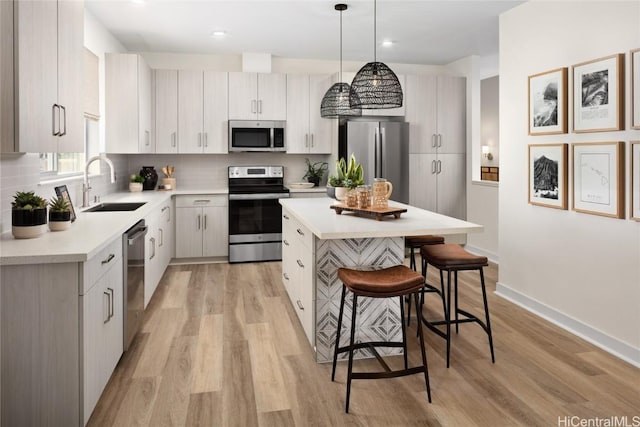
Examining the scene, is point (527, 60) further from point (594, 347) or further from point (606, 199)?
point (594, 347)

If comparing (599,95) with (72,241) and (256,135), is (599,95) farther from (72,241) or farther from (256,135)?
(256,135)

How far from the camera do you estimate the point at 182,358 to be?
310 cm

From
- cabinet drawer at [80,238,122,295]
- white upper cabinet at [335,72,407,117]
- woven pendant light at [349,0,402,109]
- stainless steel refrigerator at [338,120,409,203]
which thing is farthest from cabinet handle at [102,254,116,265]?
white upper cabinet at [335,72,407,117]

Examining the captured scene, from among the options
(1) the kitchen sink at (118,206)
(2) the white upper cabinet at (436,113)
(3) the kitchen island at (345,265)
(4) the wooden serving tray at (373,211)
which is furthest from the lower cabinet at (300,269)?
(2) the white upper cabinet at (436,113)

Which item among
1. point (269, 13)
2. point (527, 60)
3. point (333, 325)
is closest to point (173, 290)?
point (333, 325)

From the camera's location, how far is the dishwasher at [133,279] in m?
2.98

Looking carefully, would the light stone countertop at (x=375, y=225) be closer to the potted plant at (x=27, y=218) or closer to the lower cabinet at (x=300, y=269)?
the lower cabinet at (x=300, y=269)

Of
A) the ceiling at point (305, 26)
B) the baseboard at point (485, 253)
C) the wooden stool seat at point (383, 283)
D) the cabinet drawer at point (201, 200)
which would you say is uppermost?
the ceiling at point (305, 26)

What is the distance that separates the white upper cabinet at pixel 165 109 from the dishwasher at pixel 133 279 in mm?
2700

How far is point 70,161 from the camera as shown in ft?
13.5

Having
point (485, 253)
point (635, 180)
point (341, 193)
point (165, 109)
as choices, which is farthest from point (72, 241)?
point (485, 253)

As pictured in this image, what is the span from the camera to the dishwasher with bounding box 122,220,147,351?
2984 mm

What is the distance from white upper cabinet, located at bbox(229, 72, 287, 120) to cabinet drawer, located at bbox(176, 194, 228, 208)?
3.40 feet

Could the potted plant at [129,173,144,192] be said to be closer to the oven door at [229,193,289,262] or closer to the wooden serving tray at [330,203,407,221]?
the oven door at [229,193,289,262]
